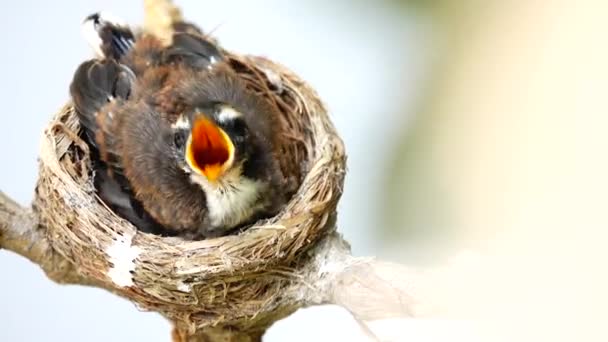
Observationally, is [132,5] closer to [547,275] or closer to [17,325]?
[17,325]

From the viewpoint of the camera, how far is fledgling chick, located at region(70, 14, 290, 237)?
1.12 metres

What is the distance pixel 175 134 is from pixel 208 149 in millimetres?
116

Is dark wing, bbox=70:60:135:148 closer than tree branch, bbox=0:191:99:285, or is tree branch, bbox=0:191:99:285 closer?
tree branch, bbox=0:191:99:285

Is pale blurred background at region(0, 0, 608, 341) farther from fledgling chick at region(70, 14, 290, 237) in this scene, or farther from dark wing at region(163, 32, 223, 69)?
dark wing at region(163, 32, 223, 69)

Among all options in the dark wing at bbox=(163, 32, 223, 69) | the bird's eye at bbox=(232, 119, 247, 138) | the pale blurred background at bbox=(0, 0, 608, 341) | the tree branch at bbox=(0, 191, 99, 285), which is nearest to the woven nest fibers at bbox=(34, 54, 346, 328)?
the tree branch at bbox=(0, 191, 99, 285)

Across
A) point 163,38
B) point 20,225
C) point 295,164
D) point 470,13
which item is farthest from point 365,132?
point 470,13

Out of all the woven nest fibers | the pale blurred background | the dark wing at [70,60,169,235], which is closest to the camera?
the pale blurred background

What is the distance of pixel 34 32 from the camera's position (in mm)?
1695

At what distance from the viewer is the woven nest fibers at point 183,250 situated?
1.04 m

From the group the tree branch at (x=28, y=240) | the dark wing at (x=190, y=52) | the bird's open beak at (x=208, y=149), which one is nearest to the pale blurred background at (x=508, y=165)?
the bird's open beak at (x=208, y=149)

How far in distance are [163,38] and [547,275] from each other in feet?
4.07

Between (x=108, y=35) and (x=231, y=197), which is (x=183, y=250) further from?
(x=108, y=35)

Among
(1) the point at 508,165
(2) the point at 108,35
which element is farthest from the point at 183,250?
(1) the point at 508,165

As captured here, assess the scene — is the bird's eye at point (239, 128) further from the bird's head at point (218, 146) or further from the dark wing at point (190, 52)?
the dark wing at point (190, 52)
